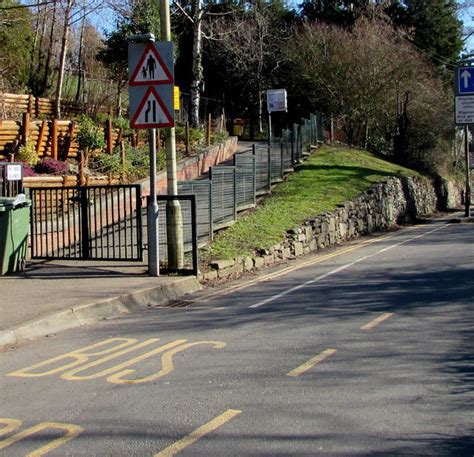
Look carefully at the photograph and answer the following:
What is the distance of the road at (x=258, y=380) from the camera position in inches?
175

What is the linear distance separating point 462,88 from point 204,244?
15.6 meters

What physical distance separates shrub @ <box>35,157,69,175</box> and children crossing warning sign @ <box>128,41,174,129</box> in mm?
8043

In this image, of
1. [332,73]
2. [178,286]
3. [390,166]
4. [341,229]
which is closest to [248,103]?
[332,73]

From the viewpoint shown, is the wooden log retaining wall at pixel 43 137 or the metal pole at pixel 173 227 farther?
the wooden log retaining wall at pixel 43 137

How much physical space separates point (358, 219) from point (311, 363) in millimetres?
15015

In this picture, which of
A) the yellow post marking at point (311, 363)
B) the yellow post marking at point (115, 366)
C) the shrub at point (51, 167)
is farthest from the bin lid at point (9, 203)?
the shrub at point (51, 167)

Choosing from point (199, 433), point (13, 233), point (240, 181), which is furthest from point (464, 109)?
point (199, 433)

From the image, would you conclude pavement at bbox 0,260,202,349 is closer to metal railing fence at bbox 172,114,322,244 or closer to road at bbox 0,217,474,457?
road at bbox 0,217,474,457

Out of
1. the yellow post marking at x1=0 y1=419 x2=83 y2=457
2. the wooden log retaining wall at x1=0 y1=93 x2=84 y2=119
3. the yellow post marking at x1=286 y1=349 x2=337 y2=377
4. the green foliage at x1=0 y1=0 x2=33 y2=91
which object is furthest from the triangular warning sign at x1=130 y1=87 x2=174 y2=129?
the green foliage at x1=0 y1=0 x2=33 y2=91

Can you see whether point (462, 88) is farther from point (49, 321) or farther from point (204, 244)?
point (49, 321)

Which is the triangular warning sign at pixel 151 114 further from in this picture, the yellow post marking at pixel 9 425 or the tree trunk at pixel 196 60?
the tree trunk at pixel 196 60

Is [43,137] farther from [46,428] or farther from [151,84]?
[46,428]

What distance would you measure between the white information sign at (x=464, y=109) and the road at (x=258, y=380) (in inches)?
657

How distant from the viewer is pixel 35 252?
1280 centimetres
